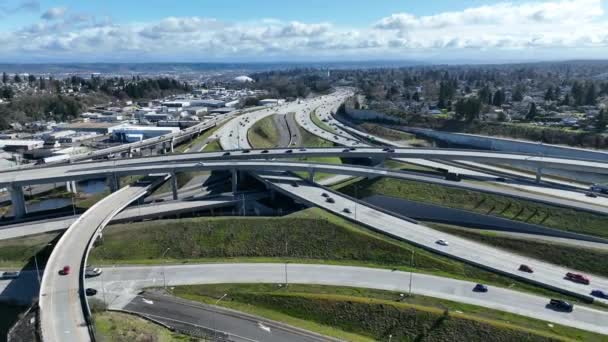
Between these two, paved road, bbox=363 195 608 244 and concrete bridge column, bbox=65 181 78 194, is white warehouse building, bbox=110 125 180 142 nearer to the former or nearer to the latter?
concrete bridge column, bbox=65 181 78 194

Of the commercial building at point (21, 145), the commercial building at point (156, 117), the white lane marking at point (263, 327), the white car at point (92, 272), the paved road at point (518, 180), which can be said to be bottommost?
the white lane marking at point (263, 327)

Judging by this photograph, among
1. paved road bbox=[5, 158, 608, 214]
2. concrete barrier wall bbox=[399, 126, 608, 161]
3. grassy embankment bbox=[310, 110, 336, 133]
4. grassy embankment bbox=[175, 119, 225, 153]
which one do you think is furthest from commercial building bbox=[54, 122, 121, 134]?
concrete barrier wall bbox=[399, 126, 608, 161]

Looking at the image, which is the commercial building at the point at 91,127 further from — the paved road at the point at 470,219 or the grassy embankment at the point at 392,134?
the paved road at the point at 470,219

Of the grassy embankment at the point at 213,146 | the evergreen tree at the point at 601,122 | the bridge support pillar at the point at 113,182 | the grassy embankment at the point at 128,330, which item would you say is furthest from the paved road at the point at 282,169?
the evergreen tree at the point at 601,122

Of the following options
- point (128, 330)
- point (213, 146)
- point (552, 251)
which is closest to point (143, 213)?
point (128, 330)

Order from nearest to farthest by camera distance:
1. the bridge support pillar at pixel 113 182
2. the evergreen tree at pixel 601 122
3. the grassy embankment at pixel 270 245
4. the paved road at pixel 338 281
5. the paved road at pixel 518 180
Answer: the paved road at pixel 338 281, the grassy embankment at pixel 270 245, the paved road at pixel 518 180, the bridge support pillar at pixel 113 182, the evergreen tree at pixel 601 122

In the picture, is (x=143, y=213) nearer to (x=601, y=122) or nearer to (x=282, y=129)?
(x=282, y=129)

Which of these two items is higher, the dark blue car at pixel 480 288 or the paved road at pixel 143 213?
the paved road at pixel 143 213
